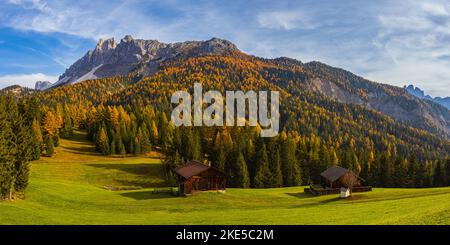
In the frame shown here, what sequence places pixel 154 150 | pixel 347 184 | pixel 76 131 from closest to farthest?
pixel 347 184 → pixel 154 150 → pixel 76 131

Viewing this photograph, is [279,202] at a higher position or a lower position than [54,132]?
lower

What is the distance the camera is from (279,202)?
62.9 meters

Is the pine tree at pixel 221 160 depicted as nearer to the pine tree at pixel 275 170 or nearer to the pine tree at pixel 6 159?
the pine tree at pixel 275 170

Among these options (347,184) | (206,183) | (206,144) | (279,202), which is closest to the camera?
(279,202)

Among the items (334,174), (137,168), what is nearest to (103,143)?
(137,168)

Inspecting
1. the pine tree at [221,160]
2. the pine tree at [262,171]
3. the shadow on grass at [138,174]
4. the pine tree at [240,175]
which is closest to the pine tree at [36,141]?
the shadow on grass at [138,174]

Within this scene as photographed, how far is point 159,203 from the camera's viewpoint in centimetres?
6156

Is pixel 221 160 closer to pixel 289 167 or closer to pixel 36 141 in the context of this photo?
pixel 289 167

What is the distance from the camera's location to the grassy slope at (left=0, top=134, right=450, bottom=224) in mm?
37344
